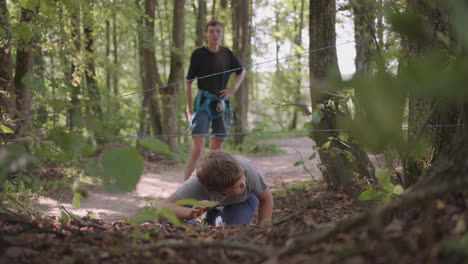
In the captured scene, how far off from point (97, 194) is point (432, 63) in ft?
17.2

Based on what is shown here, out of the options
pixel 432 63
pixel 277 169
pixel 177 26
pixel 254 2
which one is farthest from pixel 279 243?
pixel 254 2

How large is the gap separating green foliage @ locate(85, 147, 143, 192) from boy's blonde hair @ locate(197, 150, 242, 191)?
144 centimetres

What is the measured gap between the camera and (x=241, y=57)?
10812mm

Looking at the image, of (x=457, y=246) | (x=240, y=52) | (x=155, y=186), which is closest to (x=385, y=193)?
(x=457, y=246)

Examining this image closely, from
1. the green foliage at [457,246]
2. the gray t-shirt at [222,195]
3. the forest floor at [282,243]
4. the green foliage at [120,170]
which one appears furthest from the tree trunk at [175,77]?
the green foliage at [457,246]

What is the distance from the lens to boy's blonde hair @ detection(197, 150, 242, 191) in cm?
256

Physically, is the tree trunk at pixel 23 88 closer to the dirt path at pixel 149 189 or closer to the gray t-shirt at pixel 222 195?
the dirt path at pixel 149 189

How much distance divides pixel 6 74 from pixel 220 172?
3081 mm

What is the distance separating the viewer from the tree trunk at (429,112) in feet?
6.15

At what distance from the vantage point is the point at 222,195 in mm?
2871

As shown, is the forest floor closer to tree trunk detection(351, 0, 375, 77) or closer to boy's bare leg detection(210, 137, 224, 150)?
tree trunk detection(351, 0, 375, 77)

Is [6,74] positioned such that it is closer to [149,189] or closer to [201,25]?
[149,189]

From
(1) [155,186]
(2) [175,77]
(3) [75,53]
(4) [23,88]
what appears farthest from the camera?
(2) [175,77]

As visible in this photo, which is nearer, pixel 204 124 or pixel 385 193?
pixel 385 193
